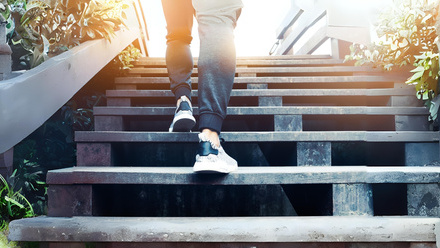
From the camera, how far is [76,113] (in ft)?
8.59

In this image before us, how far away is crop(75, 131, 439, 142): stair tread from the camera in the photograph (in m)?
1.73

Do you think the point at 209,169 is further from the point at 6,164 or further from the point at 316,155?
the point at 6,164

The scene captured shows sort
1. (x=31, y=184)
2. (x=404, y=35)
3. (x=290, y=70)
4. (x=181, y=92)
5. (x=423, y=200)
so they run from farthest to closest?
(x=290, y=70), (x=404, y=35), (x=31, y=184), (x=181, y=92), (x=423, y=200)

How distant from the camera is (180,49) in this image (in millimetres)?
1952

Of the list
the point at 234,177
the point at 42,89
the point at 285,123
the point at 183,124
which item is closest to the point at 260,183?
the point at 234,177

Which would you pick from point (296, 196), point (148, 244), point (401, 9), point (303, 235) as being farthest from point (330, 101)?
point (148, 244)

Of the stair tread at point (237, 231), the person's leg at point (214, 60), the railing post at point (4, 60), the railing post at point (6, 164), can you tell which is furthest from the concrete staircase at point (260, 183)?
the railing post at point (6, 164)

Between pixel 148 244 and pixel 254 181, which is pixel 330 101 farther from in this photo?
pixel 148 244

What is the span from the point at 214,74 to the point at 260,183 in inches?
16.8

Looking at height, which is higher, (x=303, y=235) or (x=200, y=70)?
(x=200, y=70)

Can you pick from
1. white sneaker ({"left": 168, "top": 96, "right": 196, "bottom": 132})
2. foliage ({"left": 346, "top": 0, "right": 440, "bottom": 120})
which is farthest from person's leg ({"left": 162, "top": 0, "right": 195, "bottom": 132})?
foliage ({"left": 346, "top": 0, "right": 440, "bottom": 120})

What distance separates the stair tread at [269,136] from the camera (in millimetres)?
1727

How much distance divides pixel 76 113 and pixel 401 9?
2.14 m

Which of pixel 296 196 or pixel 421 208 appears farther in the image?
pixel 296 196
